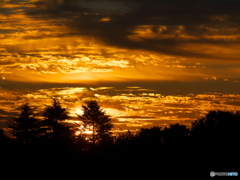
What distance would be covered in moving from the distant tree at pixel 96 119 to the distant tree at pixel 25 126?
897cm

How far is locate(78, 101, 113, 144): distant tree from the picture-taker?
82062mm

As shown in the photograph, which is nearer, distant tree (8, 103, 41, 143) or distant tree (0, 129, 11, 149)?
distant tree (0, 129, 11, 149)

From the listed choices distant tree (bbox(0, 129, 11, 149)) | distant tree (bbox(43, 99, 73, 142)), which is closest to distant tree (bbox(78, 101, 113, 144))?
distant tree (bbox(43, 99, 73, 142))

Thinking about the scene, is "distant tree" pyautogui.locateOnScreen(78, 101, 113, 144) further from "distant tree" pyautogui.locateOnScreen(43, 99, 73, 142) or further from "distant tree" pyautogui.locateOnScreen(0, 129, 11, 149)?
→ "distant tree" pyautogui.locateOnScreen(0, 129, 11, 149)

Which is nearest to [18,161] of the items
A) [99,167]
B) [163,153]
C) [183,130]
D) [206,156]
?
[99,167]

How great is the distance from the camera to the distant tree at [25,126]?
265 feet

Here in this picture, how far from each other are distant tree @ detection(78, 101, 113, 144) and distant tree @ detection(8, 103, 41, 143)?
8.97 meters

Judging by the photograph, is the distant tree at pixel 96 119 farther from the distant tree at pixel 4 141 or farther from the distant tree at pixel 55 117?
the distant tree at pixel 4 141

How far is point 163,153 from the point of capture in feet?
143

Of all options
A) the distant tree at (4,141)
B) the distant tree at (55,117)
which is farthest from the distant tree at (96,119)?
the distant tree at (4,141)

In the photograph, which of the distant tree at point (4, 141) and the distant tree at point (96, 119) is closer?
the distant tree at point (4, 141)

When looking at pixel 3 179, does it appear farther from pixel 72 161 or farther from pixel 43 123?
pixel 43 123

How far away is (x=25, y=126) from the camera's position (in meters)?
81.9

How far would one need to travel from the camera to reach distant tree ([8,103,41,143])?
8069cm
